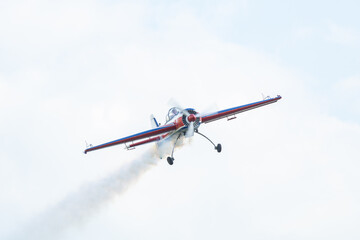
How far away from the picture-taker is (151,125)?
270 ft

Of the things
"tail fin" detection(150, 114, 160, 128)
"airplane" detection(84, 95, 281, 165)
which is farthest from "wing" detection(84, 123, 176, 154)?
"tail fin" detection(150, 114, 160, 128)

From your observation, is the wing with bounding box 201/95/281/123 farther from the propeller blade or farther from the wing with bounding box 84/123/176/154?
the wing with bounding box 84/123/176/154

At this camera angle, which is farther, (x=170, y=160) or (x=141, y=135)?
(x=141, y=135)

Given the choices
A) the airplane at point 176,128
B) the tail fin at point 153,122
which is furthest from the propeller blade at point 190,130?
the tail fin at point 153,122

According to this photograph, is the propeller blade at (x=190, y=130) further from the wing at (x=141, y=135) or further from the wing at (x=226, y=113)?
the wing at (x=226, y=113)

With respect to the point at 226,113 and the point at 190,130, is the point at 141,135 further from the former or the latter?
the point at 226,113

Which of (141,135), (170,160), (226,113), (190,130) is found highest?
(226,113)

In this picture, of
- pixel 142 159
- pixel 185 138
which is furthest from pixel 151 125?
pixel 185 138

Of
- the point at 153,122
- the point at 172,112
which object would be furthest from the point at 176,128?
the point at 153,122

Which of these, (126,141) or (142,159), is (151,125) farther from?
(126,141)

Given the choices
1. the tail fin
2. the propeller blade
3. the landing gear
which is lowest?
the landing gear

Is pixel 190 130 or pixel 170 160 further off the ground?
pixel 190 130

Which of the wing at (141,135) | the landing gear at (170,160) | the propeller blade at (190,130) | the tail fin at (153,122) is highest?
the tail fin at (153,122)

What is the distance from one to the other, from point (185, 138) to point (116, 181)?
12.0m
